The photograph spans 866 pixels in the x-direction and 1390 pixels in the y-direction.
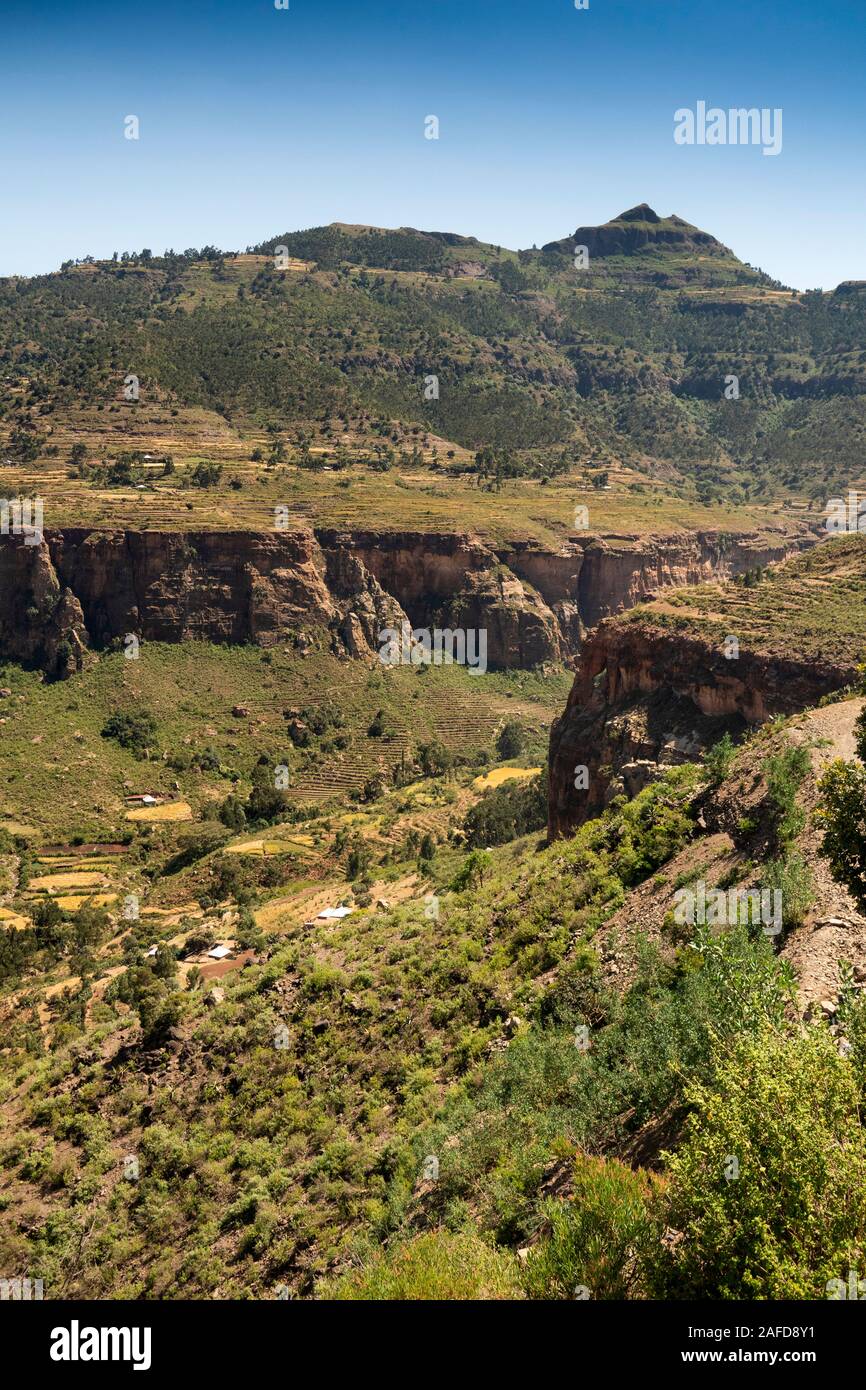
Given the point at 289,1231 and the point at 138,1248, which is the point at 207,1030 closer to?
the point at 138,1248

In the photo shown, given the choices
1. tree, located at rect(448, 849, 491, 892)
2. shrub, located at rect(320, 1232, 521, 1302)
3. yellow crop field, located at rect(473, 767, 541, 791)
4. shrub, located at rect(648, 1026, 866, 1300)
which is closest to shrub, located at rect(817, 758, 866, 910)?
shrub, located at rect(648, 1026, 866, 1300)

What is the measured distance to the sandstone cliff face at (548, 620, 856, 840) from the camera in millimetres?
33031

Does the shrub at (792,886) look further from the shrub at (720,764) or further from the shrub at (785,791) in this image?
the shrub at (720,764)

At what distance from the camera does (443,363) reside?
141375 mm

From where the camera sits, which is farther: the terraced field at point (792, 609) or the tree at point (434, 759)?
the tree at point (434, 759)

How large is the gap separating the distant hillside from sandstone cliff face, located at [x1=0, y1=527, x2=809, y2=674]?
1853 centimetres

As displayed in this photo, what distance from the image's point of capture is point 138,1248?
17625mm

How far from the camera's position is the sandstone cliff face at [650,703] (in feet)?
108

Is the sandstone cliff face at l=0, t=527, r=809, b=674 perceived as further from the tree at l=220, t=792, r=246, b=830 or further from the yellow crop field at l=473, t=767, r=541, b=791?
the yellow crop field at l=473, t=767, r=541, b=791

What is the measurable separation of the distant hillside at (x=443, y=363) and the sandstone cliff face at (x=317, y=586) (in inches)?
729

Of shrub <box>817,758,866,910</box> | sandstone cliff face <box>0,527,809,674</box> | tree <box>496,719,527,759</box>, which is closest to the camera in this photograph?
shrub <box>817,758,866,910</box>

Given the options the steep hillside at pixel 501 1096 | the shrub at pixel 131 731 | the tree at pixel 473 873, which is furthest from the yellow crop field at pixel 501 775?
the steep hillside at pixel 501 1096

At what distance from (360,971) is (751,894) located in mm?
9730
